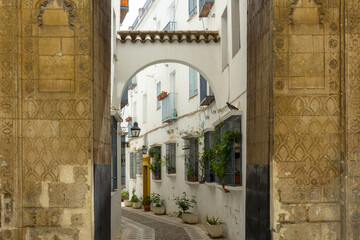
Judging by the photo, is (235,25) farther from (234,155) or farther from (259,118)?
(259,118)

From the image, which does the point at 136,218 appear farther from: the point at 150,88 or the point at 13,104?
the point at 13,104

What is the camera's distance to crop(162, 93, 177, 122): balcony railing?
58.1 feet

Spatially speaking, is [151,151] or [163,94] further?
[151,151]

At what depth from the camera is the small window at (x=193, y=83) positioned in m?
15.0

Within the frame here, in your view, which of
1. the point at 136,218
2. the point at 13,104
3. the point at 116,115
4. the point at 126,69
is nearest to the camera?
the point at 13,104

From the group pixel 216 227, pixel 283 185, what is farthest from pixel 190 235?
pixel 283 185

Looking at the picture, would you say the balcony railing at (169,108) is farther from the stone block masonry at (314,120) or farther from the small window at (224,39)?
the stone block masonry at (314,120)

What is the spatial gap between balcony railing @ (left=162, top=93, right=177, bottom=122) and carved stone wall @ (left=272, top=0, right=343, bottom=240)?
11.2m

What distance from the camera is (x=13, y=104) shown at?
6047 millimetres

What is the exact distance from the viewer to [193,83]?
15430mm

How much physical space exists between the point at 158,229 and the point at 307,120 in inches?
344

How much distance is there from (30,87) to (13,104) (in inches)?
10.5

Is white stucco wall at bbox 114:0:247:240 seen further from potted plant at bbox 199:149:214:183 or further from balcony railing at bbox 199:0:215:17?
potted plant at bbox 199:149:214:183

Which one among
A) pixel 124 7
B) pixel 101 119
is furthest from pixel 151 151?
pixel 101 119
